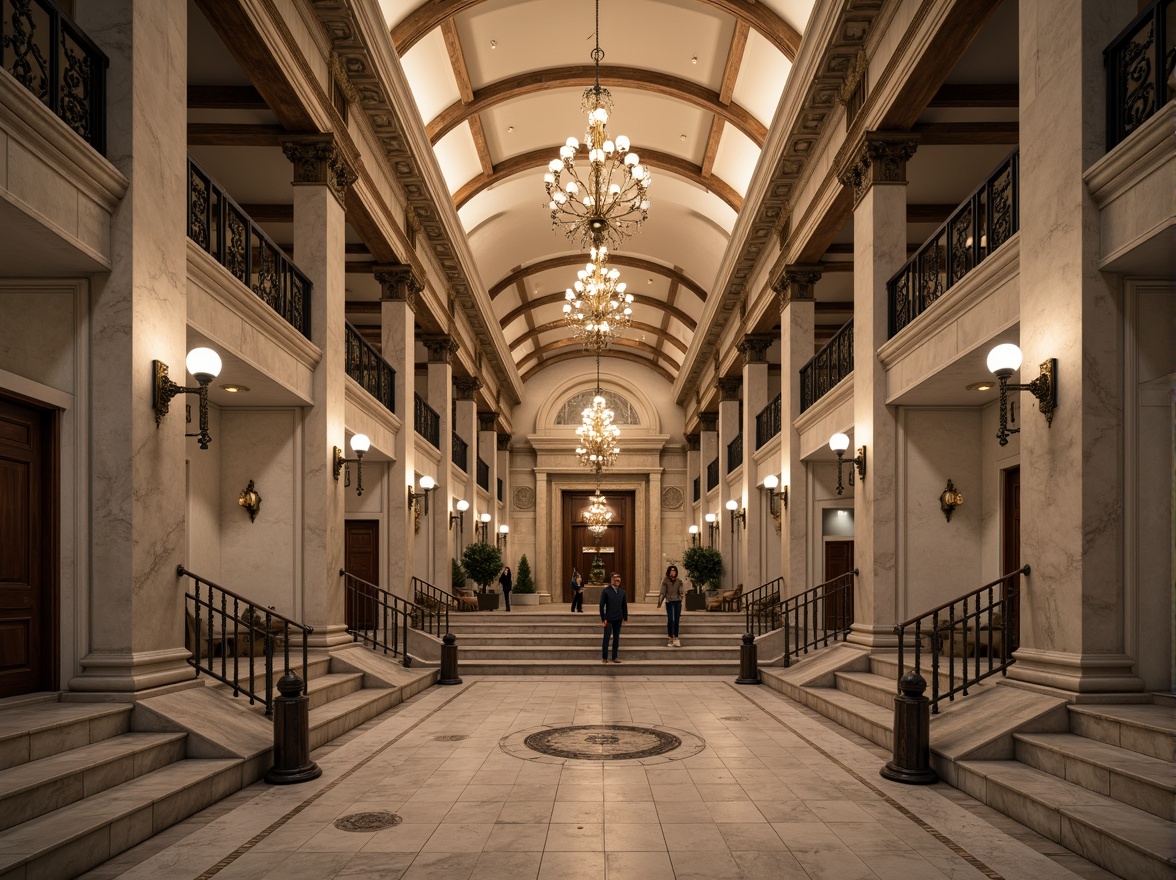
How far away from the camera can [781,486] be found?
1697 cm

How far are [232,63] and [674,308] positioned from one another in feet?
65.7

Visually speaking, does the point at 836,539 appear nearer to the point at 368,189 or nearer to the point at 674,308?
the point at 368,189

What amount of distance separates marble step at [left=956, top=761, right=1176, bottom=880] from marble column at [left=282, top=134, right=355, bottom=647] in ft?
24.6

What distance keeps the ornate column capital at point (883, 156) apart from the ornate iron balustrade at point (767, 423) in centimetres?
696

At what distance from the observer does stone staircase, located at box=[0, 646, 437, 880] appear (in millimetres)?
4777

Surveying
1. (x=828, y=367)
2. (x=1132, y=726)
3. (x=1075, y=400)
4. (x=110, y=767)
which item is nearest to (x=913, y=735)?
(x=1132, y=726)

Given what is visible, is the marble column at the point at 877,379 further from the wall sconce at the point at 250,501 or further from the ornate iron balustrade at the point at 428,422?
the ornate iron balustrade at the point at 428,422

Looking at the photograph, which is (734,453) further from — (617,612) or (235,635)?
(235,635)

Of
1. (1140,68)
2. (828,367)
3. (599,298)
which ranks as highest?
(1140,68)

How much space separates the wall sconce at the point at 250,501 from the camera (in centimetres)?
1131

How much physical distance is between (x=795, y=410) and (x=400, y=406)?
6814 mm

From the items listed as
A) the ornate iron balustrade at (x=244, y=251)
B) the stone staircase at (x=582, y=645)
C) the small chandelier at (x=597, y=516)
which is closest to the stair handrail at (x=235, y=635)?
the ornate iron balustrade at (x=244, y=251)

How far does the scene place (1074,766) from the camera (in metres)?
5.86

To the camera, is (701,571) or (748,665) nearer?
(748,665)
